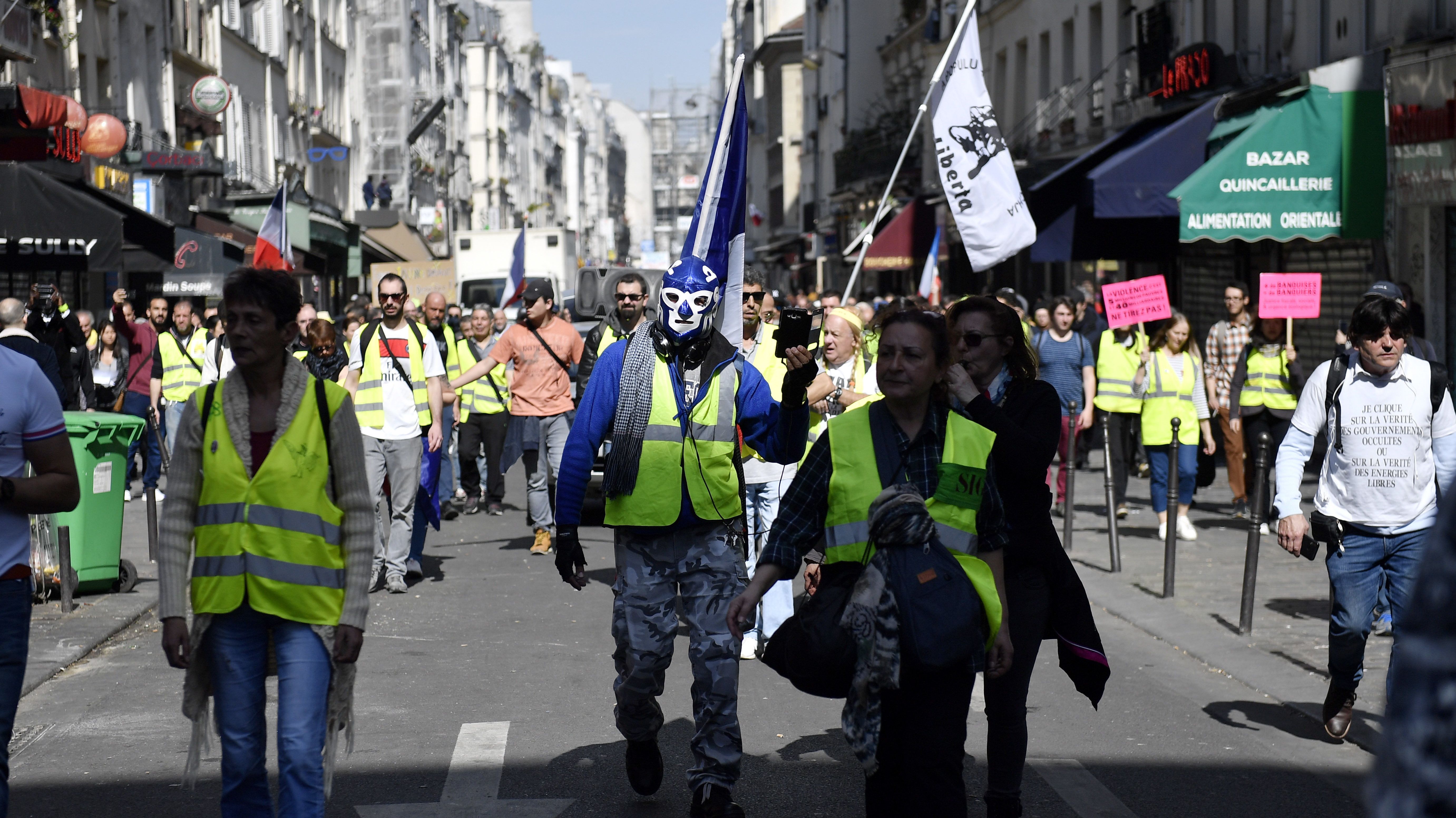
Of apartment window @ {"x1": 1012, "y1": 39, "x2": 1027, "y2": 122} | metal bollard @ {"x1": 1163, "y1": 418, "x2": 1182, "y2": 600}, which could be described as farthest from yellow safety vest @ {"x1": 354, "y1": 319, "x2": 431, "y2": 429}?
apartment window @ {"x1": 1012, "y1": 39, "x2": 1027, "y2": 122}

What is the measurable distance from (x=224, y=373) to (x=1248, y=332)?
918cm

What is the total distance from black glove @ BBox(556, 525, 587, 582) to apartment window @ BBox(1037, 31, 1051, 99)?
2609cm

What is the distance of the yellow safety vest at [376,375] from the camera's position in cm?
1062

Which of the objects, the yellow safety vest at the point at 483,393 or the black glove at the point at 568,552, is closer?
the black glove at the point at 568,552

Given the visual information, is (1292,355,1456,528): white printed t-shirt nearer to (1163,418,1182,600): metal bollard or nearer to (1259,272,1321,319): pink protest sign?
(1163,418,1182,600): metal bollard

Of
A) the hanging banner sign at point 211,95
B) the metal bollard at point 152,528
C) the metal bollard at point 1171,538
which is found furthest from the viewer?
the hanging banner sign at point 211,95

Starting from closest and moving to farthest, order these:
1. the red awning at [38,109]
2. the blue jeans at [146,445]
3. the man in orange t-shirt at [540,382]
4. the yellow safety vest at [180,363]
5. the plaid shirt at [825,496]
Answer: the plaid shirt at [825,496] < the man in orange t-shirt at [540,382] < the blue jeans at [146,445] < the yellow safety vest at [180,363] < the red awning at [38,109]

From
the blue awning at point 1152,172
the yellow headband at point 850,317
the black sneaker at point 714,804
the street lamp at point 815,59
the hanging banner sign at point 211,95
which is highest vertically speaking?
the street lamp at point 815,59

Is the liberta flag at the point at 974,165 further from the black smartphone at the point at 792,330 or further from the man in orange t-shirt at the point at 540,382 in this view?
the black smartphone at the point at 792,330

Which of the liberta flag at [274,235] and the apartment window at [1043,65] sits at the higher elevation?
the apartment window at [1043,65]

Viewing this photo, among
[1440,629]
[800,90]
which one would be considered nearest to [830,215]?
[800,90]

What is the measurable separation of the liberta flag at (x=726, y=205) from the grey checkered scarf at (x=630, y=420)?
1328 mm

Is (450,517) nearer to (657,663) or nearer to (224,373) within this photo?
(224,373)

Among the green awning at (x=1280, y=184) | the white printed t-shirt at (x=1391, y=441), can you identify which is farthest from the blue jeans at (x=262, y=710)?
the green awning at (x=1280, y=184)
